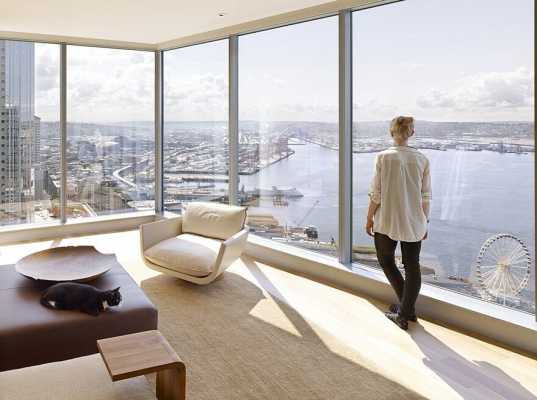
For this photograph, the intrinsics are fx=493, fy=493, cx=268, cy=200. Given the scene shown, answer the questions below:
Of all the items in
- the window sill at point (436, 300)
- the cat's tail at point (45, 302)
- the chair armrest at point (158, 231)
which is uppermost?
the chair armrest at point (158, 231)

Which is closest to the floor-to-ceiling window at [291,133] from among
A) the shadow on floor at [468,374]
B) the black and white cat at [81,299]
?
the shadow on floor at [468,374]

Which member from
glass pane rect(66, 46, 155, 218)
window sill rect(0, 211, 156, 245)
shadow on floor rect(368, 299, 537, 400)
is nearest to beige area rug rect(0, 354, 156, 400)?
shadow on floor rect(368, 299, 537, 400)

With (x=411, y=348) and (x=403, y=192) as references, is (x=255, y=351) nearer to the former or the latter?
(x=411, y=348)

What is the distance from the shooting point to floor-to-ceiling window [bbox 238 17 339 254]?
16.0ft

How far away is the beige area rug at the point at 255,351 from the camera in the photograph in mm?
2703

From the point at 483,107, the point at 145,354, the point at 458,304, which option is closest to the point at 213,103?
the point at 483,107

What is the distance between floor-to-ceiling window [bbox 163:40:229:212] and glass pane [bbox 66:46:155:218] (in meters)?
0.32

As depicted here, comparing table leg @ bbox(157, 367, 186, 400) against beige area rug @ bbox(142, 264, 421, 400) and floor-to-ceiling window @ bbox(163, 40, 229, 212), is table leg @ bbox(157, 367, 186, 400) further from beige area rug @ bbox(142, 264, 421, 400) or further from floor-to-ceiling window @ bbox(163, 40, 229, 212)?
floor-to-ceiling window @ bbox(163, 40, 229, 212)

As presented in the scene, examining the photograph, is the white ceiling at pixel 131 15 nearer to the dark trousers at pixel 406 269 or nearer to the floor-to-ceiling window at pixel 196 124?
the floor-to-ceiling window at pixel 196 124

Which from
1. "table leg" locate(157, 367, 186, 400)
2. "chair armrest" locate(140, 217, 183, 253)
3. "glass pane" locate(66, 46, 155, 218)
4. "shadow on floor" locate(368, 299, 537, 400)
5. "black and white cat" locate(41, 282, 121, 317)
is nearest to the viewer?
"table leg" locate(157, 367, 186, 400)

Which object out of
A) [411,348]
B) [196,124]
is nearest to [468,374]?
[411,348]

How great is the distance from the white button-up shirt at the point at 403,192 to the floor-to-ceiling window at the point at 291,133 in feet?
4.23

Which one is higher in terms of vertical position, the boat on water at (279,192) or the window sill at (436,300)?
the boat on water at (279,192)

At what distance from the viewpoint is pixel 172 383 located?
2.10m
